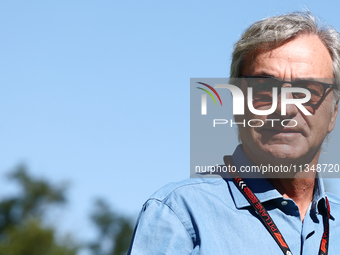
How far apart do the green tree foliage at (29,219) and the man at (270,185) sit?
47.9 m

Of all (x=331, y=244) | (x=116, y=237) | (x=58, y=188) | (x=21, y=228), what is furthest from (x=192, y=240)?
(x=116, y=237)

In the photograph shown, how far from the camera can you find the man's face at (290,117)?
3.34 m

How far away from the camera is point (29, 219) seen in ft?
176

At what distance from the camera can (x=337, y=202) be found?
3.75 metres

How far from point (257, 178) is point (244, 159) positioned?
17cm

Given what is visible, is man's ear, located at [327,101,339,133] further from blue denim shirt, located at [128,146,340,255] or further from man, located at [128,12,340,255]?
blue denim shirt, located at [128,146,340,255]

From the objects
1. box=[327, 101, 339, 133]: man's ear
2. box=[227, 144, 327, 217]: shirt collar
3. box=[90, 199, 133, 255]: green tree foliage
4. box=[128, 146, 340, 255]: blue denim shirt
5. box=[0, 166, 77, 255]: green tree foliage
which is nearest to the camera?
box=[128, 146, 340, 255]: blue denim shirt

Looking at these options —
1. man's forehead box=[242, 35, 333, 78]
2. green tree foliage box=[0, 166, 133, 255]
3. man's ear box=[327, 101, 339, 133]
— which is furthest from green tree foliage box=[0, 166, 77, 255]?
man's forehead box=[242, 35, 333, 78]

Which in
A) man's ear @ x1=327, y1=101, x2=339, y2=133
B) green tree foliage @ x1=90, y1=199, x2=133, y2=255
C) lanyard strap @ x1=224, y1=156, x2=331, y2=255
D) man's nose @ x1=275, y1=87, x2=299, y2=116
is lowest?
green tree foliage @ x1=90, y1=199, x2=133, y2=255

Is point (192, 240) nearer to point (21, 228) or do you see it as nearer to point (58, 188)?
point (21, 228)

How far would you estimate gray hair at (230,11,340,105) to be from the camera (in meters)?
3.47

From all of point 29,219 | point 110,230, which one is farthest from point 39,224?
point 110,230

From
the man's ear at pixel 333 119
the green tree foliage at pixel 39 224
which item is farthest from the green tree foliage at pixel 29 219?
the man's ear at pixel 333 119

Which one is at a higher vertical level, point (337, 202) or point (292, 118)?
point (292, 118)
